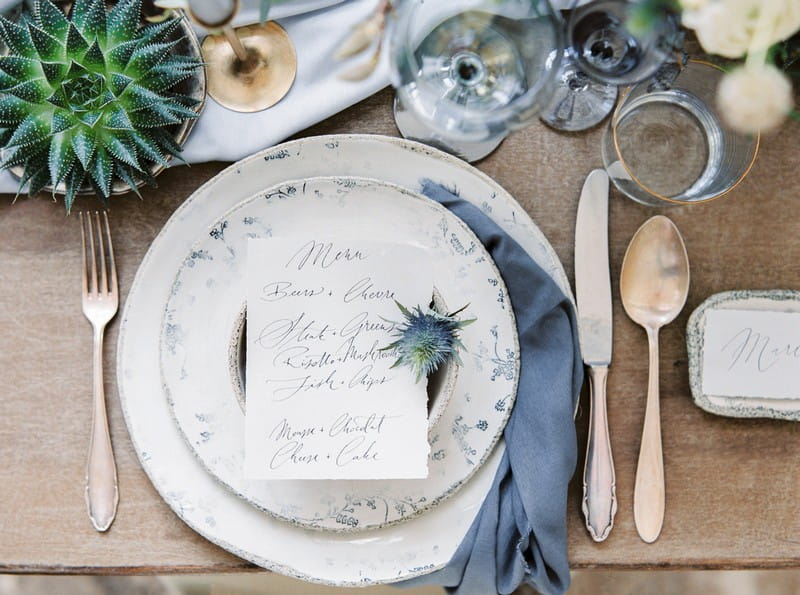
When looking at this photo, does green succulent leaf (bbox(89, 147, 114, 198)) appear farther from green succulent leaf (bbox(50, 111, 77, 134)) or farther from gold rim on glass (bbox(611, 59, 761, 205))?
gold rim on glass (bbox(611, 59, 761, 205))

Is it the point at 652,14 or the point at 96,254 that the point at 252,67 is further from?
the point at 652,14

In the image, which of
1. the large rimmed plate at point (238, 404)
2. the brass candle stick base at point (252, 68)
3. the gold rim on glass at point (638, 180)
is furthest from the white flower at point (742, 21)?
the brass candle stick base at point (252, 68)

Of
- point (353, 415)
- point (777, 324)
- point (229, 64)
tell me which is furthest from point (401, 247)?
point (777, 324)

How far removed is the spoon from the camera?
28.0 inches

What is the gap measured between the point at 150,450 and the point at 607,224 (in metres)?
0.50

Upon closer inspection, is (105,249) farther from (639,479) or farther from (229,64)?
(639,479)

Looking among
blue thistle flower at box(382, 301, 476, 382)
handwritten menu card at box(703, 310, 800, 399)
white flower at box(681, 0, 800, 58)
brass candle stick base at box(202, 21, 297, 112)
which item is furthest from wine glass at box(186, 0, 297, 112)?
handwritten menu card at box(703, 310, 800, 399)

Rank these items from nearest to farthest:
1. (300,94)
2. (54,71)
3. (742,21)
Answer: (742,21)
(54,71)
(300,94)

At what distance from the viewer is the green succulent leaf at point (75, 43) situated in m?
0.61

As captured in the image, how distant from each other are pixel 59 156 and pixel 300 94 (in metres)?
0.23

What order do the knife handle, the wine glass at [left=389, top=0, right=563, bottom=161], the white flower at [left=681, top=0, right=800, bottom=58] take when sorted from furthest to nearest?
the knife handle
the wine glass at [left=389, top=0, right=563, bottom=161]
the white flower at [left=681, top=0, right=800, bottom=58]

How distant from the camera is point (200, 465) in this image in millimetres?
689

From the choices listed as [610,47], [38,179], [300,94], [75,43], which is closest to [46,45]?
[75,43]

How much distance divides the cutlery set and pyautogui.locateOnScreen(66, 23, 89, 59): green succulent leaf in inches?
19.1
